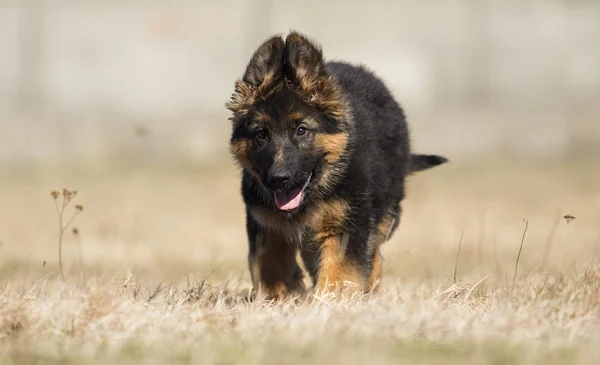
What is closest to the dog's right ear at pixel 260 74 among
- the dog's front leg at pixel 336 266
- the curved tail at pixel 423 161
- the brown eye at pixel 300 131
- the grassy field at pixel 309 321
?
the brown eye at pixel 300 131

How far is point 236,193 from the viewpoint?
61.8 feet

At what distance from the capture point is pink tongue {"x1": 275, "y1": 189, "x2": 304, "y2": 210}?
23.0 feet

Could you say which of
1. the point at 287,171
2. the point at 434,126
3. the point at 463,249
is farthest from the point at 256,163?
the point at 434,126

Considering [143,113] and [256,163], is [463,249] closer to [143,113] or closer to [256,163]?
[256,163]

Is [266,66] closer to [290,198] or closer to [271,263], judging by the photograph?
[290,198]

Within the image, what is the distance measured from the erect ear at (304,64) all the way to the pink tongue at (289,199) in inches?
30.3

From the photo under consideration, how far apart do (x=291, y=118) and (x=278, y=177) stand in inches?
21.2

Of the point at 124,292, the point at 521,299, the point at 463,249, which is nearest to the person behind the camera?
the point at 521,299

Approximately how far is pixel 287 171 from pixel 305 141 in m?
0.39

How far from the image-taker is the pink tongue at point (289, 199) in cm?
702

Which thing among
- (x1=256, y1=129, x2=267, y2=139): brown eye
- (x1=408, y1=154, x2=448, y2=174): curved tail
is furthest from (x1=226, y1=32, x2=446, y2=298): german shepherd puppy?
(x1=408, y1=154, x2=448, y2=174): curved tail

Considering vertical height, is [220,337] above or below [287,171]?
below

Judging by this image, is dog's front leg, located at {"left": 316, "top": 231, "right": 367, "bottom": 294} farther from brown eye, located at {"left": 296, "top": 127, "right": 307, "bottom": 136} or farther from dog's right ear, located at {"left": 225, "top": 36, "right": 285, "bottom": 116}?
dog's right ear, located at {"left": 225, "top": 36, "right": 285, "bottom": 116}

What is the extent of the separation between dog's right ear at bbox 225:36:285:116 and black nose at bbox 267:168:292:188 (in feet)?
2.31
